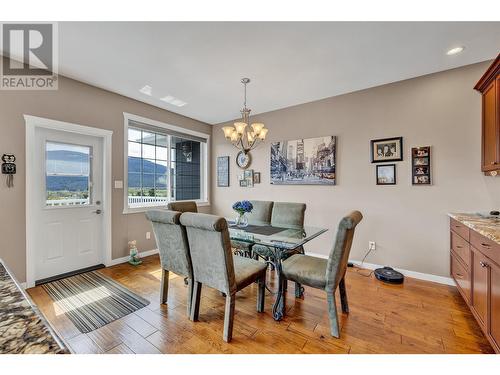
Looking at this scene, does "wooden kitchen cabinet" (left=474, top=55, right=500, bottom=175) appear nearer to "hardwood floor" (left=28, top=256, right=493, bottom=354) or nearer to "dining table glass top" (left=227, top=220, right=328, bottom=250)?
"hardwood floor" (left=28, top=256, right=493, bottom=354)

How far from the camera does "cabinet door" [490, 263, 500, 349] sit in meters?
1.46

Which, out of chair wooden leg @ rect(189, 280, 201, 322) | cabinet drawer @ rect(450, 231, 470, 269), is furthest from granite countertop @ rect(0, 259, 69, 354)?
cabinet drawer @ rect(450, 231, 470, 269)

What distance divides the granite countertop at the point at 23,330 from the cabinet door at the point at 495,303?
2.31 metres

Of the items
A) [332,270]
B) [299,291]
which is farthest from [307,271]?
[299,291]

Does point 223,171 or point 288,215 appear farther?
point 223,171

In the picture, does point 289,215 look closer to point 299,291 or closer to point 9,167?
point 299,291

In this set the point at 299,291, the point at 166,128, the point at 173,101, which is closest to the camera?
the point at 299,291

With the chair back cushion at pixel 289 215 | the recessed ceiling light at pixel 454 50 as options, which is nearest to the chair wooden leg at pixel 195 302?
the chair back cushion at pixel 289 215

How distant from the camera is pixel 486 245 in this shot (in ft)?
5.33

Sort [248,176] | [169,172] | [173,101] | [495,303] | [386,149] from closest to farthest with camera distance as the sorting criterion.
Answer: [495,303] < [386,149] < [173,101] < [169,172] < [248,176]

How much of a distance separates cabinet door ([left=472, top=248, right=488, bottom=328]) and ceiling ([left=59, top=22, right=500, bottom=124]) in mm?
1991

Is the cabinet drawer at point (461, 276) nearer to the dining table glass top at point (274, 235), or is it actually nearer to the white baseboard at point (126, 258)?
the dining table glass top at point (274, 235)

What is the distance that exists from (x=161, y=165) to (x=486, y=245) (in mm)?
4323
